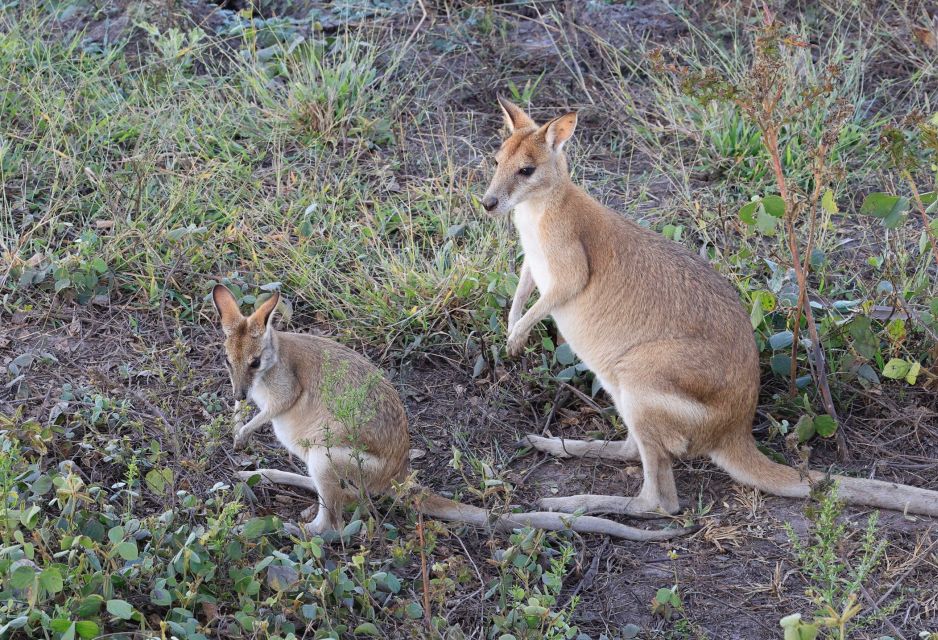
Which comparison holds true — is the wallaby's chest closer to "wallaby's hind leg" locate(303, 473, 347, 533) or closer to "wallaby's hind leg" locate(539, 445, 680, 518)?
"wallaby's hind leg" locate(539, 445, 680, 518)

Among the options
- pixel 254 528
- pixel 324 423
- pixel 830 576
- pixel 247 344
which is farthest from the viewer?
pixel 324 423

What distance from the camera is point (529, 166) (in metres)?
4.80

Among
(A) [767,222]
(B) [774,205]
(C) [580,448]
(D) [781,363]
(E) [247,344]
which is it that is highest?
(B) [774,205]

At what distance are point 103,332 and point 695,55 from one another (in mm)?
3923

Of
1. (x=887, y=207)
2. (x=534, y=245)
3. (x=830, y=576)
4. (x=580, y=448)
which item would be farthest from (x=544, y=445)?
(x=830, y=576)

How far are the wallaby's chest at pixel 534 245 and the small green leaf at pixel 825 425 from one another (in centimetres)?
129

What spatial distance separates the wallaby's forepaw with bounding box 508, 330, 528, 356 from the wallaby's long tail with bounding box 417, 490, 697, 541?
836 millimetres

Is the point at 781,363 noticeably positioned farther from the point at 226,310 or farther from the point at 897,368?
the point at 226,310

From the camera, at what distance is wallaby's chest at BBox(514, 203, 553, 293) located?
486cm

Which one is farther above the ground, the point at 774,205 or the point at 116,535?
the point at 774,205

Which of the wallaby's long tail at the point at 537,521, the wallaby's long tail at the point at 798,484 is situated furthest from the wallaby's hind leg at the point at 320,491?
the wallaby's long tail at the point at 798,484

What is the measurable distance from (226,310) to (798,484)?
237 centimetres

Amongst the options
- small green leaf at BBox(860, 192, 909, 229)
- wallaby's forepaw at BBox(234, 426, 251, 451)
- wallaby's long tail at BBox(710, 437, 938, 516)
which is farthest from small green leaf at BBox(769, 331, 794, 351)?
wallaby's forepaw at BBox(234, 426, 251, 451)

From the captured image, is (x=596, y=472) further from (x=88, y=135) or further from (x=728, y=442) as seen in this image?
(x=88, y=135)
